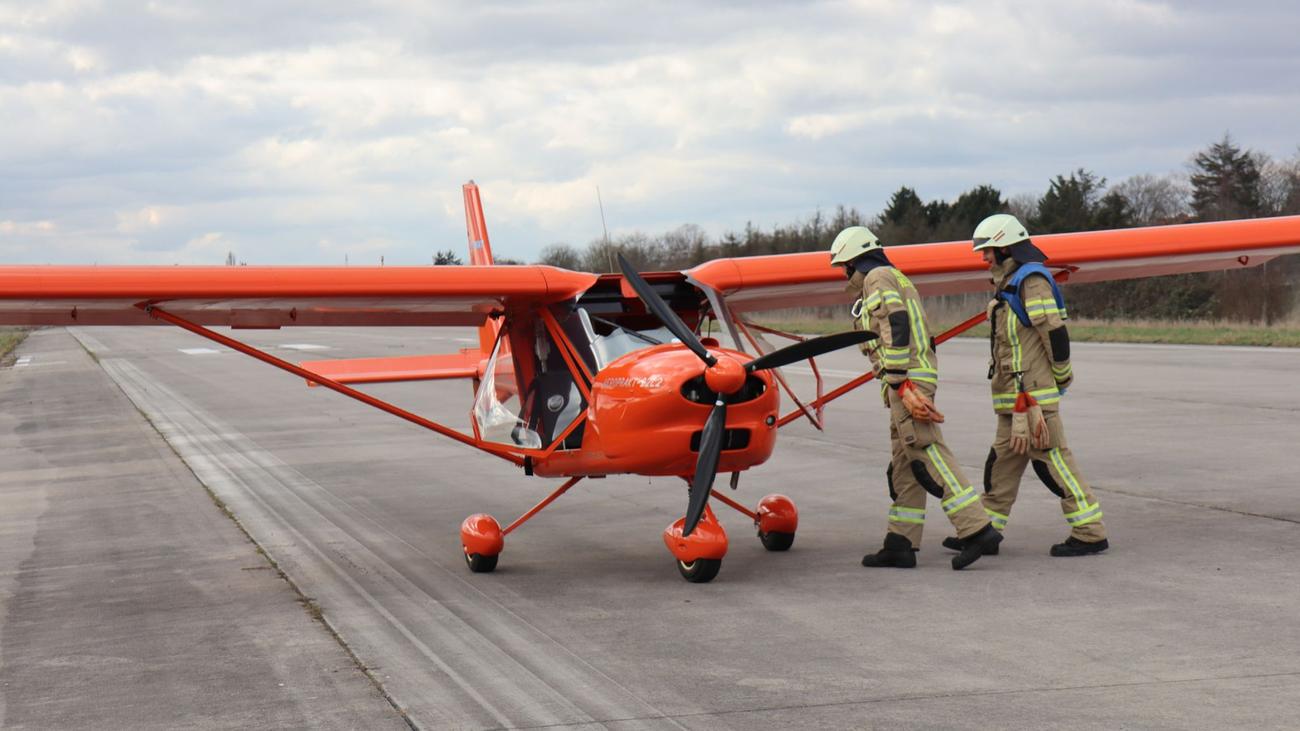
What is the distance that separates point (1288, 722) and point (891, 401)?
3.59 m

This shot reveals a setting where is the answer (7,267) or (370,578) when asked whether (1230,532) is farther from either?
(7,267)

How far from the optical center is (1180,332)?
31.1 metres

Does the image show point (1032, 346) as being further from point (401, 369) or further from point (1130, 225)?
point (1130, 225)

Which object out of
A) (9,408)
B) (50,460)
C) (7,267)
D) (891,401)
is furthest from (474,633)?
(9,408)

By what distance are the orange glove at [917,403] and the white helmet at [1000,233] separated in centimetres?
100

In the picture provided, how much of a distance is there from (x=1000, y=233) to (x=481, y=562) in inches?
146

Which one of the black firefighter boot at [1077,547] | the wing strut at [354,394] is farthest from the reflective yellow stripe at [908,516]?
the wing strut at [354,394]

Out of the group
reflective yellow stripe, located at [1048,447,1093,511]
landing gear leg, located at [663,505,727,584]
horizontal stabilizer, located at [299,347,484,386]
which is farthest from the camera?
horizontal stabilizer, located at [299,347,484,386]

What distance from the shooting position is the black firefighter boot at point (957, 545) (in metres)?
7.94

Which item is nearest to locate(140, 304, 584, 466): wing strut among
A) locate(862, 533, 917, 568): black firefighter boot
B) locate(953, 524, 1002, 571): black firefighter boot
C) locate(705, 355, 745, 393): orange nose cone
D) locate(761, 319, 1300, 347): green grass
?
locate(705, 355, 745, 393): orange nose cone

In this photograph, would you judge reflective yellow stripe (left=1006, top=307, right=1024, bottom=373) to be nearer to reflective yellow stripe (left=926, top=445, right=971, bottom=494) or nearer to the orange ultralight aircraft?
reflective yellow stripe (left=926, top=445, right=971, bottom=494)

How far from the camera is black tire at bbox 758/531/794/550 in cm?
873

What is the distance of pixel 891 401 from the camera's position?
8133 mm

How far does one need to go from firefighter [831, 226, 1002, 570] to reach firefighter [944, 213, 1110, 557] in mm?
400
